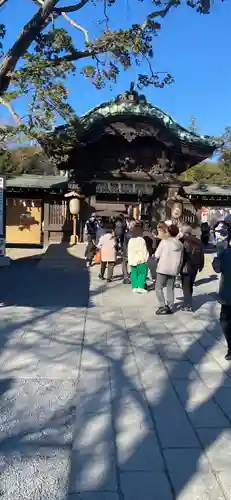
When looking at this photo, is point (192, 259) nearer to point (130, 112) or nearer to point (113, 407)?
point (113, 407)

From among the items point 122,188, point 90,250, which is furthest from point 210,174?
point 90,250

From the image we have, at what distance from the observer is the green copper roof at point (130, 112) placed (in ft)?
52.5

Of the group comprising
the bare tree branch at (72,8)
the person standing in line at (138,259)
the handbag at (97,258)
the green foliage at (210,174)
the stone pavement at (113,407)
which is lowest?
the handbag at (97,258)

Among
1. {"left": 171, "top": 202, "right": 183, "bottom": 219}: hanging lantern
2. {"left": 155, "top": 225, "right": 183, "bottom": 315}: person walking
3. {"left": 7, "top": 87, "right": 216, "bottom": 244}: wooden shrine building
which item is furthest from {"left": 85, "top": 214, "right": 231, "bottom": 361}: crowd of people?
{"left": 7, "top": 87, "right": 216, "bottom": 244}: wooden shrine building

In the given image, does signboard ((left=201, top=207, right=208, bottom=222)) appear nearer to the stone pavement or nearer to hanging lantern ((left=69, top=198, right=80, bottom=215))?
hanging lantern ((left=69, top=198, right=80, bottom=215))

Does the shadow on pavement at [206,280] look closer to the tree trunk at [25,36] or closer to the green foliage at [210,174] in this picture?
the tree trunk at [25,36]

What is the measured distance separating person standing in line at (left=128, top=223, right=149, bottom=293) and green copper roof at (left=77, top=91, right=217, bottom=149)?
24.5 feet

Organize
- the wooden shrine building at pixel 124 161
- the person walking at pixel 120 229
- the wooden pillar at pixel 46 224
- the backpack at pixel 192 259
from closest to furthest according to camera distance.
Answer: the backpack at pixel 192 259 < the person walking at pixel 120 229 < the wooden shrine building at pixel 124 161 < the wooden pillar at pixel 46 224

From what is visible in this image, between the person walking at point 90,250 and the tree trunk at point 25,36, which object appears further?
the person walking at point 90,250

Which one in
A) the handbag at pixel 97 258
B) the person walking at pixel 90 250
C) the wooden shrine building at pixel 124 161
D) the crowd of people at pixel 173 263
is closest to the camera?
the crowd of people at pixel 173 263

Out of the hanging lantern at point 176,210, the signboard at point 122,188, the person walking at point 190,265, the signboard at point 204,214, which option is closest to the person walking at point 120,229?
the signboard at point 122,188

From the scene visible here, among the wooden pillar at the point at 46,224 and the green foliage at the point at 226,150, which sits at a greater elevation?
the green foliage at the point at 226,150

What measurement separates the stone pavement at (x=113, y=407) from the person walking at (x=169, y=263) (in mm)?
492

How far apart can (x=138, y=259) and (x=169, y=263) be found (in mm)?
2160
